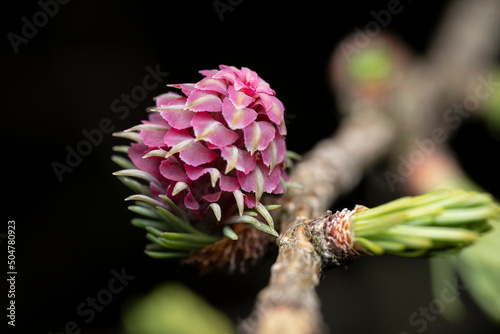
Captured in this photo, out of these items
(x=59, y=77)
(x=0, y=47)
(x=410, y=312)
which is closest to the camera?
(x=0, y=47)

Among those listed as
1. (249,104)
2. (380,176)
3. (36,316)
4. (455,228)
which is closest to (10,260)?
(36,316)

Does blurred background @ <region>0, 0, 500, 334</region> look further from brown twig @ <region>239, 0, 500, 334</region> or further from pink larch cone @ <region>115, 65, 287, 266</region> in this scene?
pink larch cone @ <region>115, 65, 287, 266</region>

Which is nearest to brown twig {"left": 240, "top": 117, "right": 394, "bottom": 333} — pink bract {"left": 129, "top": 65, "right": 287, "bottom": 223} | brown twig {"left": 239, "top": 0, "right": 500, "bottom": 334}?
brown twig {"left": 239, "top": 0, "right": 500, "bottom": 334}

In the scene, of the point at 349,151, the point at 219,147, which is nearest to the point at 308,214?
the point at 219,147

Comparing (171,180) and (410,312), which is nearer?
(171,180)

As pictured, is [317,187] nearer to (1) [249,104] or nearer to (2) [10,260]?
(1) [249,104]

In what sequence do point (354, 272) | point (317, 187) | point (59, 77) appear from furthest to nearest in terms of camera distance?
point (354, 272) → point (59, 77) → point (317, 187)

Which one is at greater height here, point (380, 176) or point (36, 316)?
point (36, 316)

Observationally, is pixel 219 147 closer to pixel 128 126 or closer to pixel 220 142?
pixel 220 142
